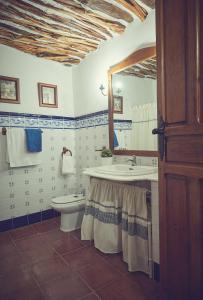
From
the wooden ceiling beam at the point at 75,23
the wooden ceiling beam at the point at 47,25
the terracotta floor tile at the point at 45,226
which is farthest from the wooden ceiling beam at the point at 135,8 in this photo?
the terracotta floor tile at the point at 45,226

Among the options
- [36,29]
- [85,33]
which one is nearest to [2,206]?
[36,29]

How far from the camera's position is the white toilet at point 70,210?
94.0 inches

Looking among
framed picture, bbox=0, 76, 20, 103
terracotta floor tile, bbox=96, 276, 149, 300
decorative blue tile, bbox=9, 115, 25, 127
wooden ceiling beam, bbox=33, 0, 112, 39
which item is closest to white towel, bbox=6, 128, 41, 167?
decorative blue tile, bbox=9, 115, 25, 127

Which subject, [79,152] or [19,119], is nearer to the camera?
[19,119]

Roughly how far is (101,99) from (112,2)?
3.51 feet

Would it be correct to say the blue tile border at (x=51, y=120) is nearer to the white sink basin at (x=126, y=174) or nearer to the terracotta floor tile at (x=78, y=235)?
the white sink basin at (x=126, y=174)

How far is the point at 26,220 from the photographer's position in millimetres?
2758

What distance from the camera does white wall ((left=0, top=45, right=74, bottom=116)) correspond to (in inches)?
102

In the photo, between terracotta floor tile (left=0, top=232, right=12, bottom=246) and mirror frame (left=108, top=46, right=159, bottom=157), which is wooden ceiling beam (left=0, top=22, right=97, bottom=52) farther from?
terracotta floor tile (left=0, top=232, right=12, bottom=246)

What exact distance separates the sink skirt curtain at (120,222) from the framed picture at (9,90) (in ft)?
5.11

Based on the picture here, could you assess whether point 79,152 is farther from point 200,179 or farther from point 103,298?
point 200,179

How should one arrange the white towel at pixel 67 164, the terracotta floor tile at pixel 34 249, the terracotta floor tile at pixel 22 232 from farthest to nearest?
the white towel at pixel 67 164 → the terracotta floor tile at pixel 22 232 → the terracotta floor tile at pixel 34 249

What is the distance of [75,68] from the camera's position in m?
3.10

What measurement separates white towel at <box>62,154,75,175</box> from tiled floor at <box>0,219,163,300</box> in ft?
3.11
